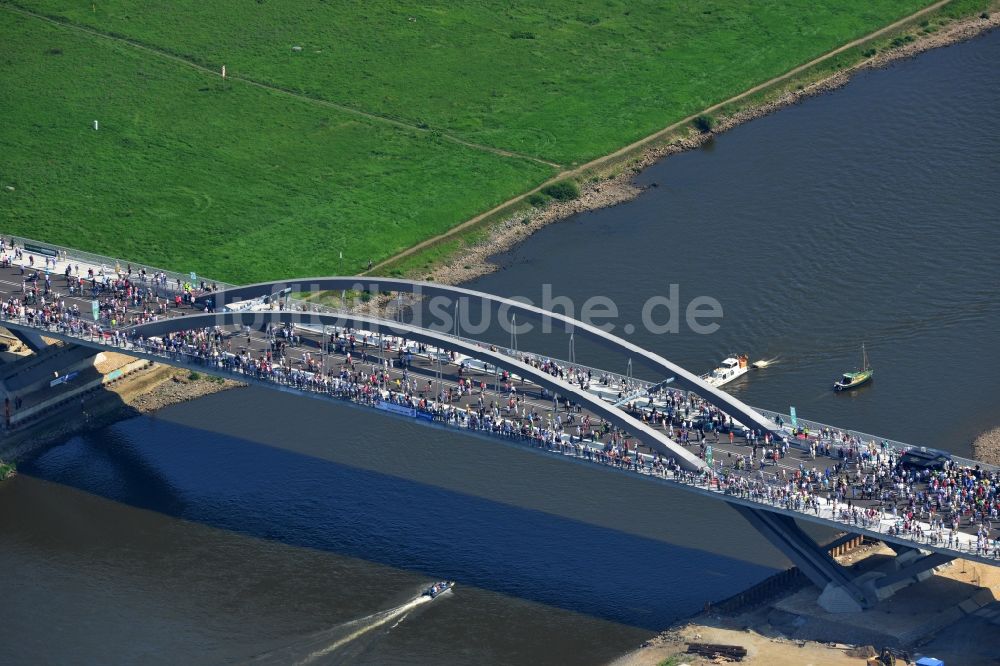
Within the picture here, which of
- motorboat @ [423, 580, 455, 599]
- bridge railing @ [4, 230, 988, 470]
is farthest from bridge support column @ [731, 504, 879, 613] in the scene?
motorboat @ [423, 580, 455, 599]

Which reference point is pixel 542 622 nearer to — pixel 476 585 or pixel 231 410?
pixel 476 585

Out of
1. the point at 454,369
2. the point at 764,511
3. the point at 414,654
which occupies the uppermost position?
the point at 454,369

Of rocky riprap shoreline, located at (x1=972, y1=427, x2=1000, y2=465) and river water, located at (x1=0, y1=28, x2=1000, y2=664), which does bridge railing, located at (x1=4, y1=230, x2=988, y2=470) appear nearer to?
rocky riprap shoreline, located at (x1=972, y1=427, x2=1000, y2=465)

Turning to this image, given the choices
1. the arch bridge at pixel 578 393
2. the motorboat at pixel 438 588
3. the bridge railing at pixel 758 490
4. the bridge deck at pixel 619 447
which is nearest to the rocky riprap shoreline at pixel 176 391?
the bridge deck at pixel 619 447

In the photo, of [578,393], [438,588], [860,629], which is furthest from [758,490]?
[438,588]

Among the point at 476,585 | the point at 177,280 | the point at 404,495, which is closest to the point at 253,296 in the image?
the point at 177,280

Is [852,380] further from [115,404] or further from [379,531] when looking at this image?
[115,404]

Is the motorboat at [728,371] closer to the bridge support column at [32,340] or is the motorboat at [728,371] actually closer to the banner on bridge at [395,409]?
the banner on bridge at [395,409]
